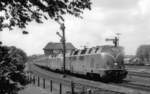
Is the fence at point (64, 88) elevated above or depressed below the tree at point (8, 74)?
below

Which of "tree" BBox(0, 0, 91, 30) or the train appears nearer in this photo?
"tree" BBox(0, 0, 91, 30)

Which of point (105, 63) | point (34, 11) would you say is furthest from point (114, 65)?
point (34, 11)

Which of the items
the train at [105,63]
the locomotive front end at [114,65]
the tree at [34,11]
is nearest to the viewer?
the tree at [34,11]

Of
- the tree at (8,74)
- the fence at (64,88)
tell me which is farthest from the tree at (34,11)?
the fence at (64,88)

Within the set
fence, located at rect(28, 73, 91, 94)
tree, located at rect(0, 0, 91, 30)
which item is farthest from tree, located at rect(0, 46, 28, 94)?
fence, located at rect(28, 73, 91, 94)

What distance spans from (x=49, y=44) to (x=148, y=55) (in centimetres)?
6254

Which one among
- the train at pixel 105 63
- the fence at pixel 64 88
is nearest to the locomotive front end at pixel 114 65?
the train at pixel 105 63

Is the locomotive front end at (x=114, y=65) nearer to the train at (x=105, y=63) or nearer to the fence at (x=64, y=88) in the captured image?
the train at (x=105, y=63)

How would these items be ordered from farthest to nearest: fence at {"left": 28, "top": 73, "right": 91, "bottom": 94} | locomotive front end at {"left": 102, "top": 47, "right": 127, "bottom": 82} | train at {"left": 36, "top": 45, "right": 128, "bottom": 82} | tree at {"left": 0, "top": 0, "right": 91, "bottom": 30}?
train at {"left": 36, "top": 45, "right": 128, "bottom": 82} < locomotive front end at {"left": 102, "top": 47, "right": 127, "bottom": 82} < fence at {"left": 28, "top": 73, "right": 91, "bottom": 94} < tree at {"left": 0, "top": 0, "right": 91, "bottom": 30}

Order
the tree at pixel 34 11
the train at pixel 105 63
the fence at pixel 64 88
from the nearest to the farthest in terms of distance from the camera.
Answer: the tree at pixel 34 11
the fence at pixel 64 88
the train at pixel 105 63

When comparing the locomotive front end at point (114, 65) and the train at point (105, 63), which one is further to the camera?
the train at point (105, 63)

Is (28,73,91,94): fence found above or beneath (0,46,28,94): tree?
beneath

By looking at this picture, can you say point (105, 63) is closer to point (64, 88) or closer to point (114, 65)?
point (114, 65)

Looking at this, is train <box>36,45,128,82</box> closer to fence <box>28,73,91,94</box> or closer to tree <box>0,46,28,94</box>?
fence <box>28,73,91,94</box>
